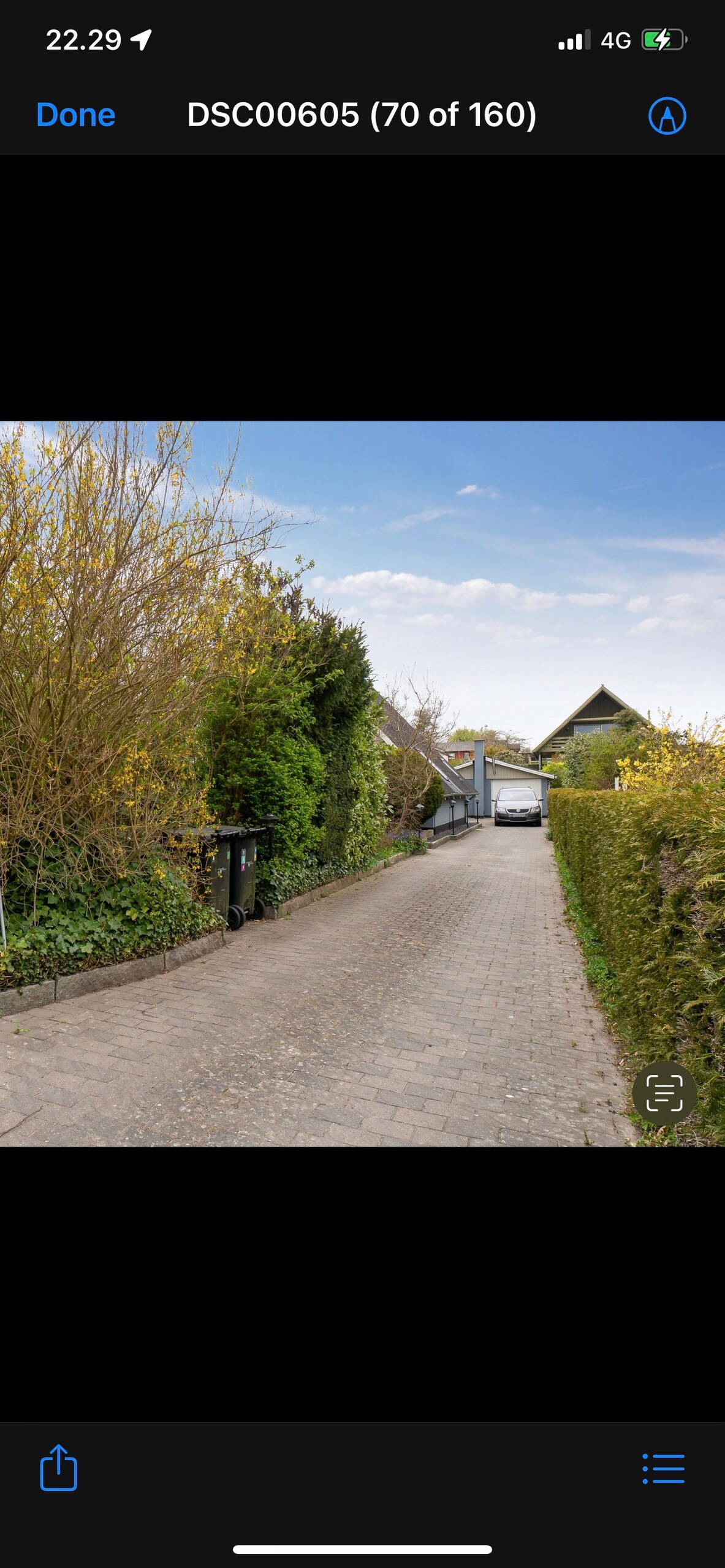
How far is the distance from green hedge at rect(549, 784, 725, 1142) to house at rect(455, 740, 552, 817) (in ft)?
62.6

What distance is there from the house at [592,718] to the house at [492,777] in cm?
1408

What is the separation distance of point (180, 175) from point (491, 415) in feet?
2.46

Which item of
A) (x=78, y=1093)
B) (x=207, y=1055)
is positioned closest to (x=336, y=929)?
(x=207, y=1055)

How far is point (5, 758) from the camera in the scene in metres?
4.69

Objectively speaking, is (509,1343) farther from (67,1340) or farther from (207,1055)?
(207,1055)

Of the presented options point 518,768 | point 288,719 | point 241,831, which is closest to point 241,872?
point 241,831

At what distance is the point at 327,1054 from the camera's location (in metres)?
3.90

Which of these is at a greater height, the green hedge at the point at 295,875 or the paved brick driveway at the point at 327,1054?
the green hedge at the point at 295,875

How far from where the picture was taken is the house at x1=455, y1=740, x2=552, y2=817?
81.7 feet
